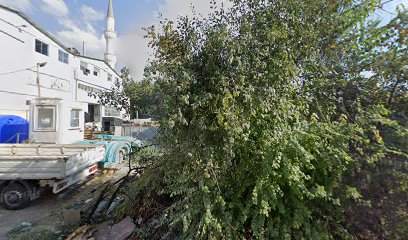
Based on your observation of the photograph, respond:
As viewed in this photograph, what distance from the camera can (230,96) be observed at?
2.29 m

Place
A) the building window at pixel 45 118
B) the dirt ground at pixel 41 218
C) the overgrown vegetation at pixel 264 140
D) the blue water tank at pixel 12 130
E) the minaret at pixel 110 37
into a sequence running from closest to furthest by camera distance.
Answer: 1. the overgrown vegetation at pixel 264 140
2. the dirt ground at pixel 41 218
3. the building window at pixel 45 118
4. the blue water tank at pixel 12 130
5. the minaret at pixel 110 37

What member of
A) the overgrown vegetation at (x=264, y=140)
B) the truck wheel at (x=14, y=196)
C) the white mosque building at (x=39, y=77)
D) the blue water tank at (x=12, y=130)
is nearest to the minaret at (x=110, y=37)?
the white mosque building at (x=39, y=77)

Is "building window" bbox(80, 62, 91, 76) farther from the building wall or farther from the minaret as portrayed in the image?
the minaret

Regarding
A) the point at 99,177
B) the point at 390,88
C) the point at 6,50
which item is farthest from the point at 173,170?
the point at 6,50

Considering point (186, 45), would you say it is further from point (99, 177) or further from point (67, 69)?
point (67, 69)

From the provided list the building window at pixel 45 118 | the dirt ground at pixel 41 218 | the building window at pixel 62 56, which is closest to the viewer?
the dirt ground at pixel 41 218

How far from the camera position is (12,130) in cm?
902

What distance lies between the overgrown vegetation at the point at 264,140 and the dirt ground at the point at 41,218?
2.14 metres

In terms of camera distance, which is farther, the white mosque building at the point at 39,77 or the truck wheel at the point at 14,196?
the white mosque building at the point at 39,77

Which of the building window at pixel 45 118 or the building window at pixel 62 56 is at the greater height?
the building window at pixel 62 56

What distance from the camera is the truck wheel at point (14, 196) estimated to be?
15.7 feet

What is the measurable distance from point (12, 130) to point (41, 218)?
653cm

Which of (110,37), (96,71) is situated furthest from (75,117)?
(110,37)

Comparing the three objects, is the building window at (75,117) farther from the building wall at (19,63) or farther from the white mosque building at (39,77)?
the building wall at (19,63)
